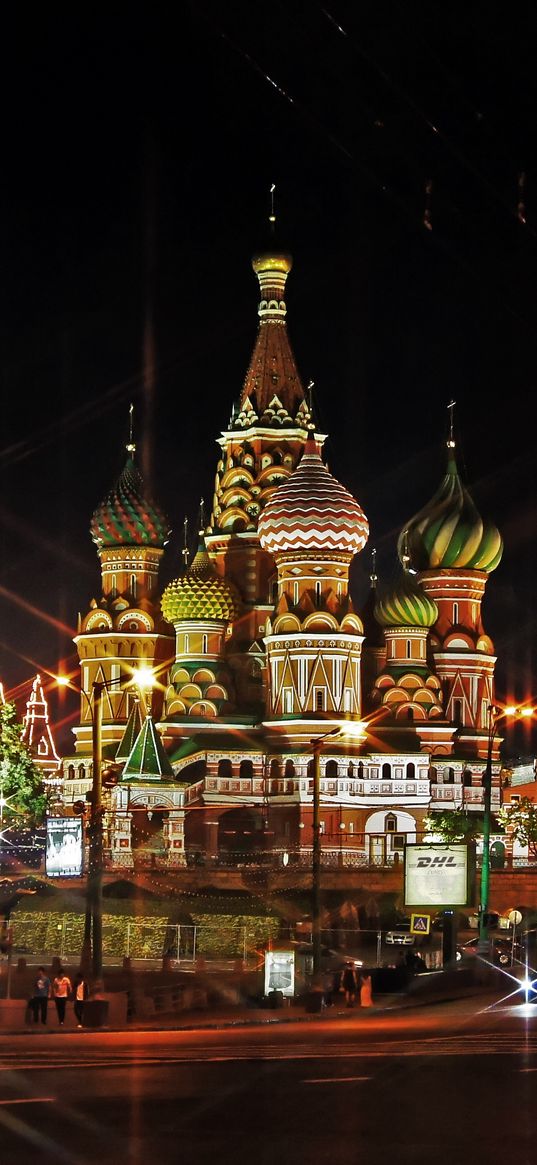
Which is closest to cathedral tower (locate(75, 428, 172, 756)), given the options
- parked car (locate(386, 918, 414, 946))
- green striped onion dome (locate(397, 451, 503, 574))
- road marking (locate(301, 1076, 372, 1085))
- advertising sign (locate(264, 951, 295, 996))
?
green striped onion dome (locate(397, 451, 503, 574))

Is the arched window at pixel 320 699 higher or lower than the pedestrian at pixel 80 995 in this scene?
higher

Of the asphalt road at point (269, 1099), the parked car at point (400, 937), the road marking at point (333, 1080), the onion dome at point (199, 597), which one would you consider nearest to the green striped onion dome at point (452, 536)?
the onion dome at point (199, 597)

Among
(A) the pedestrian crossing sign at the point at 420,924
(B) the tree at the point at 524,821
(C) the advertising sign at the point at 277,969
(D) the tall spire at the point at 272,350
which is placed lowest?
(C) the advertising sign at the point at 277,969

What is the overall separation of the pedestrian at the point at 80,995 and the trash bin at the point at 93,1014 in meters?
0.13

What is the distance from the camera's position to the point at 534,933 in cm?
6875

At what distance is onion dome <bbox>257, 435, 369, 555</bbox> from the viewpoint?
314 feet

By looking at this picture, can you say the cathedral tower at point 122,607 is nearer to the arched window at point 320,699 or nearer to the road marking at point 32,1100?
the arched window at point 320,699

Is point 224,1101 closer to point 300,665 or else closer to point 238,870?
point 238,870

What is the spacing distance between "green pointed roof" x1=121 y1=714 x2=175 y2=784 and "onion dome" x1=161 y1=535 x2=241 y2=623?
8673 millimetres

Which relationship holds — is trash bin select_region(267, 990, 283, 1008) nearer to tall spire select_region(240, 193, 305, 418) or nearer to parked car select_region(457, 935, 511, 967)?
parked car select_region(457, 935, 511, 967)

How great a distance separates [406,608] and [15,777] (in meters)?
31.1

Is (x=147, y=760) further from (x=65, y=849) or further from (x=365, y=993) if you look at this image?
(x=65, y=849)

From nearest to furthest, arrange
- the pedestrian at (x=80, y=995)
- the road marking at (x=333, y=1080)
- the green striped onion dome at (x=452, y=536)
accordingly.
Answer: the road marking at (x=333, y=1080)
the pedestrian at (x=80, y=995)
the green striped onion dome at (x=452, y=536)

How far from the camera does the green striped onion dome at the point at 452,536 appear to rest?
105875mm
